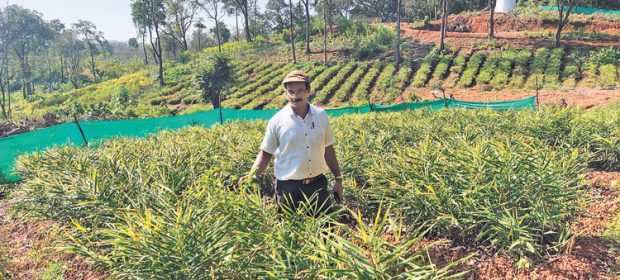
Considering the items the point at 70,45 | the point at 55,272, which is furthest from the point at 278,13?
the point at 55,272

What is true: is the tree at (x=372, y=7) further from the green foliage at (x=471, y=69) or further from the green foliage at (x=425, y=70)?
the green foliage at (x=471, y=69)

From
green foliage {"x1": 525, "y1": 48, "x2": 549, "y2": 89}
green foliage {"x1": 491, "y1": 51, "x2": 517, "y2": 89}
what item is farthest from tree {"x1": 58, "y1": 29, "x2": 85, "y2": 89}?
green foliage {"x1": 525, "y1": 48, "x2": 549, "y2": 89}

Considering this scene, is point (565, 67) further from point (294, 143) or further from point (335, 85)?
point (294, 143)

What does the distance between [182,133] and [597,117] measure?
7.28 metres

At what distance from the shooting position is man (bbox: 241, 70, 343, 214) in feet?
9.14

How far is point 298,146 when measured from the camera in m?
2.83

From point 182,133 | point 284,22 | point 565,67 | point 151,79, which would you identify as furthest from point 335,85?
point 284,22

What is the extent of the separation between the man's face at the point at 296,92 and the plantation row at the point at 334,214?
0.70 metres

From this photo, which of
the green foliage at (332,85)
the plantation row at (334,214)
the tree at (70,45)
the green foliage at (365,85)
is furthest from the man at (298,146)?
the tree at (70,45)

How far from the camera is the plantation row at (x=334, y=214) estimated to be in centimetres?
197

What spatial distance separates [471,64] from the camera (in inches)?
862

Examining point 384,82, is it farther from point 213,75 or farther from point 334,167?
point 334,167

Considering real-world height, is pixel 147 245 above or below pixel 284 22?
below

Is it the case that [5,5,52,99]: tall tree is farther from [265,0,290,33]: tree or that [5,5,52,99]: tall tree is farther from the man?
the man
